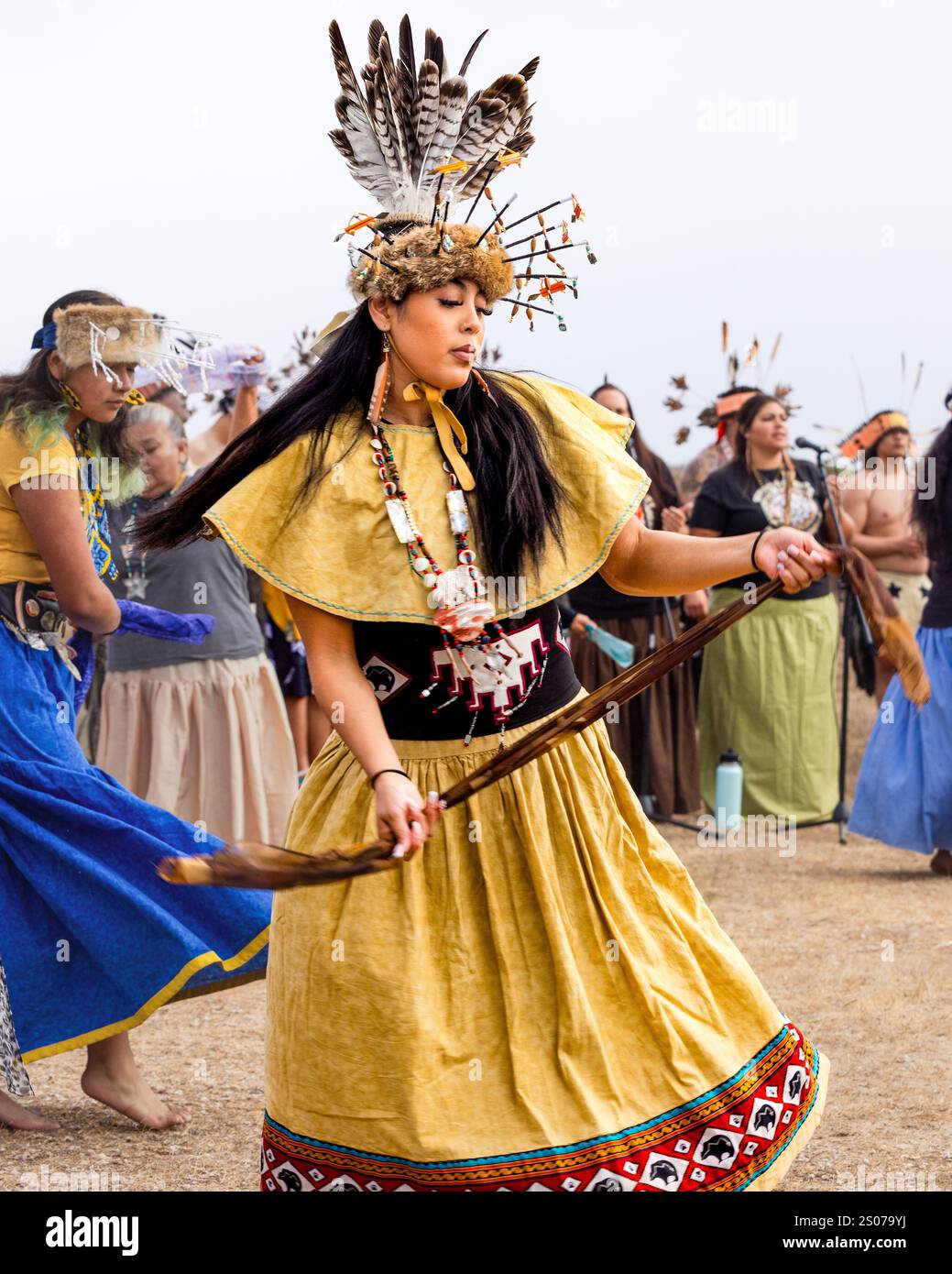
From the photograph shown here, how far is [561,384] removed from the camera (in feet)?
10.6

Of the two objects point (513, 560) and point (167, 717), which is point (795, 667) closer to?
point (167, 717)

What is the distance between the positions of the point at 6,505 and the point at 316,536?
125cm

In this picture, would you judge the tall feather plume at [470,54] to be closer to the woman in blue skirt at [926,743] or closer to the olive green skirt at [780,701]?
the woman in blue skirt at [926,743]

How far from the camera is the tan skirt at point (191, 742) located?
6.70 metres

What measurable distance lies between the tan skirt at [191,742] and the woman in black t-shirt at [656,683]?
5.68 feet

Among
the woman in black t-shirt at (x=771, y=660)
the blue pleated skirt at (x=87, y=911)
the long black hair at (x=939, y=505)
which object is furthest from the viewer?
the woman in black t-shirt at (x=771, y=660)

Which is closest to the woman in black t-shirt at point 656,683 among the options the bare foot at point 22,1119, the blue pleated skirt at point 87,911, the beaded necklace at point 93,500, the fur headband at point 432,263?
the beaded necklace at point 93,500

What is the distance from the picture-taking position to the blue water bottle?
7.92 metres

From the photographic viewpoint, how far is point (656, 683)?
8.16m

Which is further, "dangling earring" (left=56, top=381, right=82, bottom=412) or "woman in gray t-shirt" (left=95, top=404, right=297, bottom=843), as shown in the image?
"woman in gray t-shirt" (left=95, top=404, right=297, bottom=843)

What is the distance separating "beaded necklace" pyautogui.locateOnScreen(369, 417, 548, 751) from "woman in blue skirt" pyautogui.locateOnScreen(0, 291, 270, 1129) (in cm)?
113

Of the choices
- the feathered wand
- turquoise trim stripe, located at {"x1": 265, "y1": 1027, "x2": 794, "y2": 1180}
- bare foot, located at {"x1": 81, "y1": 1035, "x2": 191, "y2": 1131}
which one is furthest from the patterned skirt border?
bare foot, located at {"x1": 81, "y1": 1035, "x2": 191, "y2": 1131}

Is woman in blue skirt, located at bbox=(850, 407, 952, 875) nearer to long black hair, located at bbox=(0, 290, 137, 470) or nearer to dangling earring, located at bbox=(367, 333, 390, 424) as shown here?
long black hair, located at bbox=(0, 290, 137, 470)

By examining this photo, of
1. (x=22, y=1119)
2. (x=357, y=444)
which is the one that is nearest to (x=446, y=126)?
(x=357, y=444)
